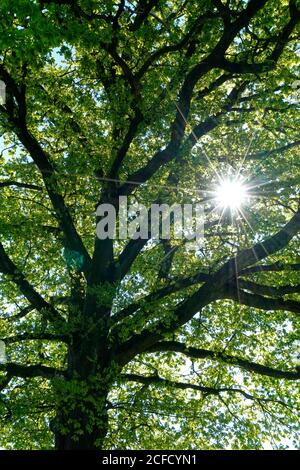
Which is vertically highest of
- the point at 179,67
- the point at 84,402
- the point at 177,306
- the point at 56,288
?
the point at 179,67

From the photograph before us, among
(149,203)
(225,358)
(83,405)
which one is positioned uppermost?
(149,203)

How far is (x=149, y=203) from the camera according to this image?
14.3 metres

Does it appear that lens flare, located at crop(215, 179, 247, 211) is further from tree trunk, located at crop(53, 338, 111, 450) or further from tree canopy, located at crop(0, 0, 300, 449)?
tree trunk, located at crop(53, 338, 111, 450)

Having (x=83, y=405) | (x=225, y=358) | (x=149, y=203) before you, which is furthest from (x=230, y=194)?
(x=83, y=405)

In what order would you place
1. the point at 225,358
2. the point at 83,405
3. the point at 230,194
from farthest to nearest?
the point at 230,194 < the point at 225,358 < the point at 83,405

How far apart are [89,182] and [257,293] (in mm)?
5997

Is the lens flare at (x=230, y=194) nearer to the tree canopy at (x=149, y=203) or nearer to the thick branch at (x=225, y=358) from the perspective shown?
the tree canopy at (x=149, y=203)

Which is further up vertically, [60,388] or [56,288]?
[56,288]

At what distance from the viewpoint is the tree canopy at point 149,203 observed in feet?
38.9

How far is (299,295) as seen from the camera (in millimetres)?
15398

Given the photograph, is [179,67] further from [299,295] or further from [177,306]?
[299,295]

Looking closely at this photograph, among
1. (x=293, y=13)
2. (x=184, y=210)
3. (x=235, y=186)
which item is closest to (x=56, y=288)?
(x=184, y=210)

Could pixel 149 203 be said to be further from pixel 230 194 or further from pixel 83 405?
pixel 83 405

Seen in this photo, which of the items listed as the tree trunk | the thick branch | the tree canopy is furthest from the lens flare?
the tree trunk
